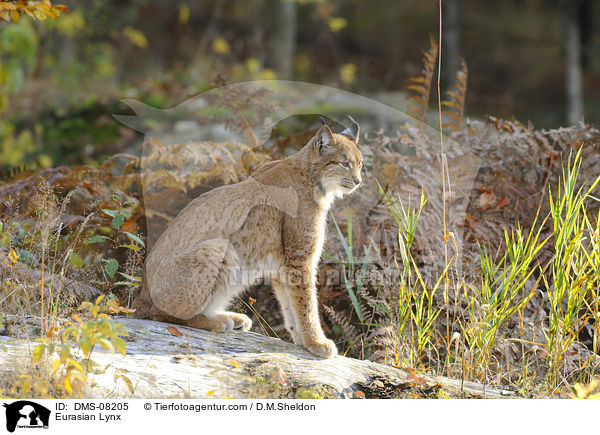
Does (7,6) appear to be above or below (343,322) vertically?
above

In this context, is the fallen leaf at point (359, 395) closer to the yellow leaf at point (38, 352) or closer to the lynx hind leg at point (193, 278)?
the lynx hind leg at point (193, 278)

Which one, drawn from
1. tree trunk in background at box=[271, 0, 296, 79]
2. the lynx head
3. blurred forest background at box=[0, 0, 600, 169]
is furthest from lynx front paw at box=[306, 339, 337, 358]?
tree trunk in background at box=[271, 0, 296, 79]

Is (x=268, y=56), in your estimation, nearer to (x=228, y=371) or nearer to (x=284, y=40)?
(x=284, y=40)

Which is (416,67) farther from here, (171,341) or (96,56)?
(171,341)

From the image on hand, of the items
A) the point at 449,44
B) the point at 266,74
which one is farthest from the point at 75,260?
the point at 266,74

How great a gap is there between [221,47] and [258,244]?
49.5ft

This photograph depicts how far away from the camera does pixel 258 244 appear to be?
4.11 metres

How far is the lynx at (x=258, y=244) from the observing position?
3938mm

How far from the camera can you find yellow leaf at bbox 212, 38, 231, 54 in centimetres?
1805

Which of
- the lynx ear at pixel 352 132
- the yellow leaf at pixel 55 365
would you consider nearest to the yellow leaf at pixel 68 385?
the yellow leaf at pixel 55 365

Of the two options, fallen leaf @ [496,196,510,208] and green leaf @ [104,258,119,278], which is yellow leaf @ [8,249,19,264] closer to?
green leaf @ [104,258,119,278]

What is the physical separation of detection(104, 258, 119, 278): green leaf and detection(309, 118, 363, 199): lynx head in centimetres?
163

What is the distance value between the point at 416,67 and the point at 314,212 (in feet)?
46.3
